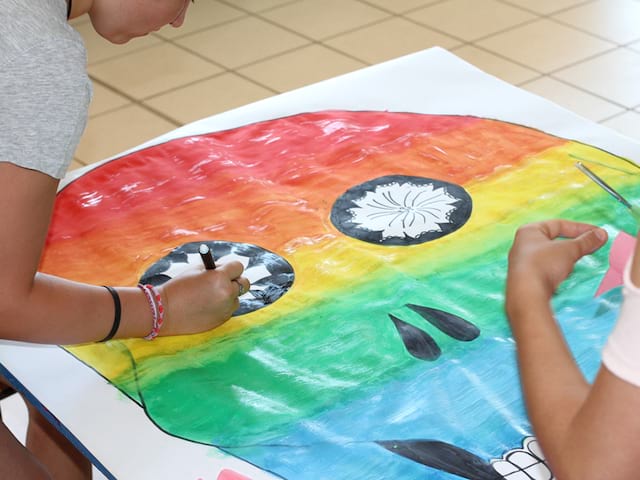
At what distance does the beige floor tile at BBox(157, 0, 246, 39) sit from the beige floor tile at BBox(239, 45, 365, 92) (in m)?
0.38

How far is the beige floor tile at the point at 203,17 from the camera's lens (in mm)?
3117

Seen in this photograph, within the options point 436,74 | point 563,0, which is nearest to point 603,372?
point 436,74

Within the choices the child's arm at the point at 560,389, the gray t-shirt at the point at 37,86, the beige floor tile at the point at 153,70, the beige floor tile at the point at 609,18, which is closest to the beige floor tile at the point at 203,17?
the beige floor tile at the point at 153,70

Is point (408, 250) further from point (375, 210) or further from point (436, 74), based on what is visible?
point (436, 74)

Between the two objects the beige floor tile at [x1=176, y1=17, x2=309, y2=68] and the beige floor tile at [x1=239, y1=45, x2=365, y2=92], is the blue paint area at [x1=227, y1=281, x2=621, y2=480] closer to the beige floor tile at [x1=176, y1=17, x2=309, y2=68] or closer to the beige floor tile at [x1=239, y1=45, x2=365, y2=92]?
the beige floor tile at [x1=239, y1=45, x2=365, y2=92]

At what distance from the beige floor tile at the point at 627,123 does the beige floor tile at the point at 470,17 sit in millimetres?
635

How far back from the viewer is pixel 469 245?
60.1 inches

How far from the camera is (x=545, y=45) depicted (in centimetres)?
293

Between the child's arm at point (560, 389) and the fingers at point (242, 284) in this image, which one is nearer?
the child's arm at point (560, 389)

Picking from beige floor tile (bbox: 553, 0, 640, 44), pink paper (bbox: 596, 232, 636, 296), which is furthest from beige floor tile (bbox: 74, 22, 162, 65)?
pink paper (bbox: 596, 232, 636, 296)

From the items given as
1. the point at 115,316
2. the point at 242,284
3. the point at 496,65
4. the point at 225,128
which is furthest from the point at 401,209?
the point at 496,65

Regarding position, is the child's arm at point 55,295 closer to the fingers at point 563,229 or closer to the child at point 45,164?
the child at point 45,164

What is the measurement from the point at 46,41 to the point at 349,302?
57cm

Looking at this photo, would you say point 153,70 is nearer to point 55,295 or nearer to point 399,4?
point 399,4
